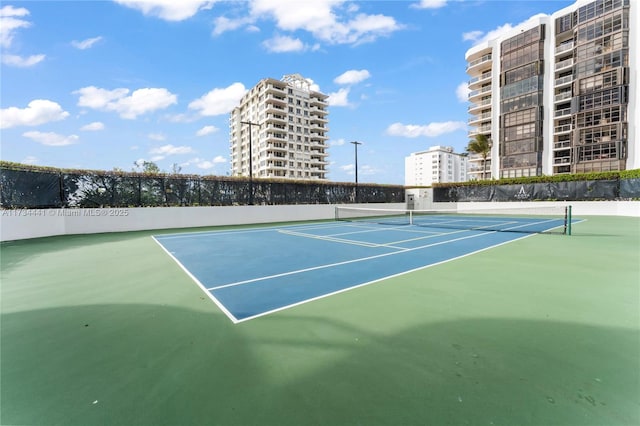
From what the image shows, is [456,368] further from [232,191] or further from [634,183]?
[634,183]

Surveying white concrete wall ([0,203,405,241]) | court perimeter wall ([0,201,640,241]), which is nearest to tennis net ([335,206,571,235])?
court perimeter wall ([0,201,640,241])

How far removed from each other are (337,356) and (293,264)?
13.0 feet

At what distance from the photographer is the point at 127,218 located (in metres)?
14.4

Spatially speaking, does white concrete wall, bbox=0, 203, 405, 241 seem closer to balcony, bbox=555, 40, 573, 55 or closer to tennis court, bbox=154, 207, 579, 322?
tennis court, bbox=154, 207, 579, 322

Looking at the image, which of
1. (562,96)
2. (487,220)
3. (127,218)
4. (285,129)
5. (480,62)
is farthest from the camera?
(285,129)

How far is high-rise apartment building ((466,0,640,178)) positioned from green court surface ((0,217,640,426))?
43630mm

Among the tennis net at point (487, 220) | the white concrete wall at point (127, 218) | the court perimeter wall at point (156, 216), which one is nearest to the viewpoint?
the white concrete wall at point (127, 218)

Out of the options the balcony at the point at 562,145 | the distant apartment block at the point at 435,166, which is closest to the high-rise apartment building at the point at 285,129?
the balcony at the point at 562,145

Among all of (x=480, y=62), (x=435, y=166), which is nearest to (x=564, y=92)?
(x=480, y=62)

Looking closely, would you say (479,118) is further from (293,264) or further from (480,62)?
(293,264)

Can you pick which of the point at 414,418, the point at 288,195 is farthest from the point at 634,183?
the point at 414,418

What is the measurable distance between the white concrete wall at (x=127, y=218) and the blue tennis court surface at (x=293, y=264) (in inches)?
226

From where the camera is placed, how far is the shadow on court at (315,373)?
1.94 meters

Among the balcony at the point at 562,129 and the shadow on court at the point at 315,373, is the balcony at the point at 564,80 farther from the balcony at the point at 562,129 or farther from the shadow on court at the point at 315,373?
the shadow on court at the point at 315,373
